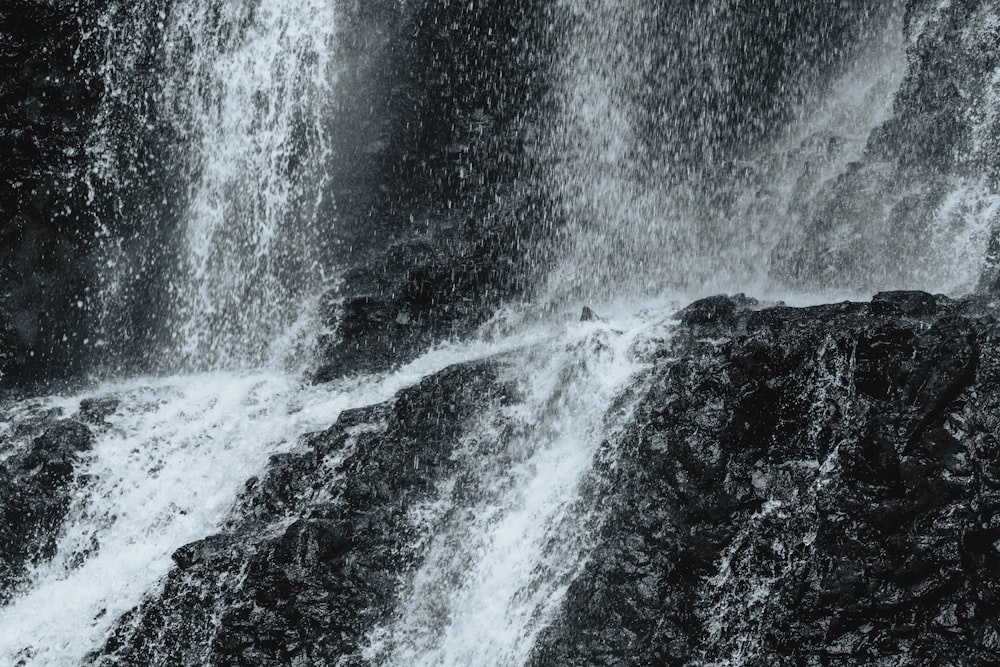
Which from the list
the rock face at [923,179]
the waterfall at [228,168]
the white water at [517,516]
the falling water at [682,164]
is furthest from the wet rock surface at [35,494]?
the rock face at [923,179]

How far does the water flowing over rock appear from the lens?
955cm

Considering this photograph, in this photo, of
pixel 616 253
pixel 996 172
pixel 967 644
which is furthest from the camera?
pixel 616 253

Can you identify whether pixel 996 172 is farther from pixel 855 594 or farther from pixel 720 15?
pixel 855 594

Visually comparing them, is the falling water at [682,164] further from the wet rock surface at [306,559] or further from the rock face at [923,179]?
the wet rock surface at [306,559]

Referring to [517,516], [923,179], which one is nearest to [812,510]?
[517,516]

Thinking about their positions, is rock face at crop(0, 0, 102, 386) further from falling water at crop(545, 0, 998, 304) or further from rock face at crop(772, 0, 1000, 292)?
rock face at crop(772, 0, 1000, 292)

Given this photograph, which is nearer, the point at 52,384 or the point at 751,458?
Answer: the point at 751,458

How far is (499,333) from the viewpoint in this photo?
15.7 meters

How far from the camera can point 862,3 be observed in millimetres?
17312

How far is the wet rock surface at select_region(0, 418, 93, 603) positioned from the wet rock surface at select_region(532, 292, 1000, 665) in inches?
275

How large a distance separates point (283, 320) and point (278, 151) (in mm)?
2920

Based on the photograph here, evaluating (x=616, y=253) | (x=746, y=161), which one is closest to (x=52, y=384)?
(x=616, y=253)

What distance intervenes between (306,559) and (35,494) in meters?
4.38

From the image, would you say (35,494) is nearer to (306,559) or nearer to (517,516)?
(306,559)
